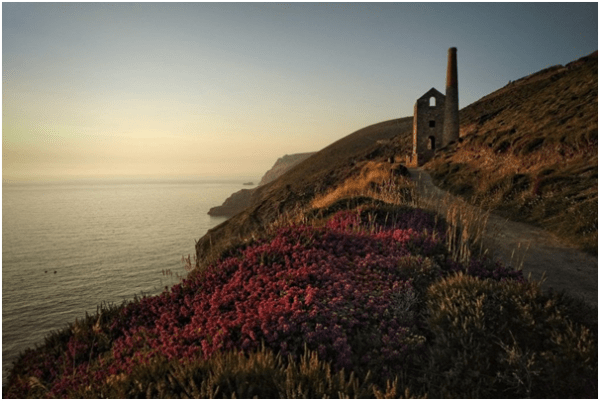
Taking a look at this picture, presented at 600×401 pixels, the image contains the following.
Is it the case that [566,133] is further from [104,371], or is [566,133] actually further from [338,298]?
[104,371]

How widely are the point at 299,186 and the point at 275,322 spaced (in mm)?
40207

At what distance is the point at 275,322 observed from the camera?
507cm

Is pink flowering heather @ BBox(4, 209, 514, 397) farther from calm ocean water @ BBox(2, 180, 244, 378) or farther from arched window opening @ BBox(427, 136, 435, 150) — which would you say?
arched window opening @ BBox(427, 136, 435, 150)

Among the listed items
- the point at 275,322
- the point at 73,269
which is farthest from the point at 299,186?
the point at 275,322

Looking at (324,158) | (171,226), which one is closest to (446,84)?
(324,158)

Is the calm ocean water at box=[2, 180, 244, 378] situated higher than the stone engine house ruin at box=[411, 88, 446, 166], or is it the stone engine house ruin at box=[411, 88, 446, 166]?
the stone engine house ruin at box=[411, 88, 446, 166]

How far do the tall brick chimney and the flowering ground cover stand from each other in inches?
1505

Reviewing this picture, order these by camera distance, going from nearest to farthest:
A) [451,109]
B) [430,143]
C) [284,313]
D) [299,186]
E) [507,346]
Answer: [507,346] → [284,313] → [451,109] → [430,143] → [299,186]

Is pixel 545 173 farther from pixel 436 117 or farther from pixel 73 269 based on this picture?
pixel 73 269

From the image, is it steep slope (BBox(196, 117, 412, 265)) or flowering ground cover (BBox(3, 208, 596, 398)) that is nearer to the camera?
flowering ground cover (BBox(3, 208, 596, 398))

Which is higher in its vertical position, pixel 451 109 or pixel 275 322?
pixel 451 109

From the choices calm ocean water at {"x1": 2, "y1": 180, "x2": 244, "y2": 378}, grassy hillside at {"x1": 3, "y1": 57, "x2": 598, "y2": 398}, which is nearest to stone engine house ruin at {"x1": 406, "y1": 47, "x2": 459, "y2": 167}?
calm ocean water at {"x1": 2, "y1": 180, "x2": 244, "y2": 378}

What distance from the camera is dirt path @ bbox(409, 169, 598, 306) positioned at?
7.35 meters

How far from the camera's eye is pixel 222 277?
7.32 m
